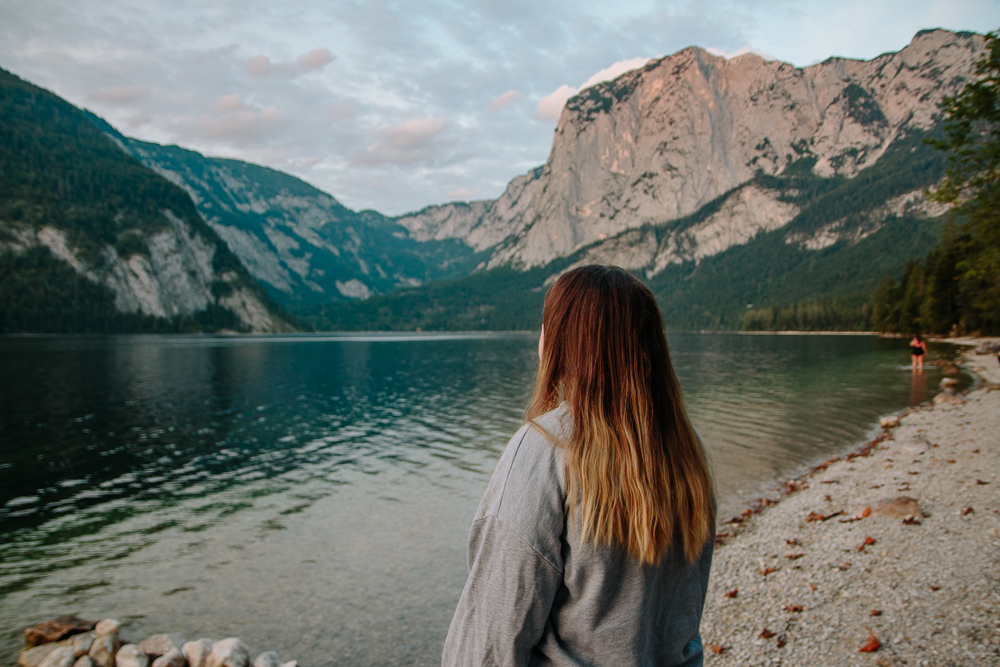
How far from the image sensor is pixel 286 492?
16219 mm

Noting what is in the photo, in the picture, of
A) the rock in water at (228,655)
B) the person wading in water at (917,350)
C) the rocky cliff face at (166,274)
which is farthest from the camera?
the rocky cliff face at (166,274)

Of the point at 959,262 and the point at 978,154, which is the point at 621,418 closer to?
the point at 978,154

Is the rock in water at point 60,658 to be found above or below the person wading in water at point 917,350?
below

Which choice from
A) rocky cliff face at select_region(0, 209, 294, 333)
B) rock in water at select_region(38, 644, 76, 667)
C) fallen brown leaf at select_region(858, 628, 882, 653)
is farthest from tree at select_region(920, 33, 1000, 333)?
rocky cliff face at select_region(0, 209, 294, 333)

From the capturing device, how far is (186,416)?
29.0 metres

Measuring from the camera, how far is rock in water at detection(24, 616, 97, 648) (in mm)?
8062

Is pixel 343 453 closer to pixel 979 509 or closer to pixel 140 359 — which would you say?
pixel 979 509

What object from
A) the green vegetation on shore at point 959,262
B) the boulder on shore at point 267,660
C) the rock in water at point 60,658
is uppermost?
the green vegetation on shore at point 959,262

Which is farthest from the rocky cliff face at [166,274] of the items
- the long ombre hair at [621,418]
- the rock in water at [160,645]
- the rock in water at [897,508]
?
the long ombre hair at [621,418]

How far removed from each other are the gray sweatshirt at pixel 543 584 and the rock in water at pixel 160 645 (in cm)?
797

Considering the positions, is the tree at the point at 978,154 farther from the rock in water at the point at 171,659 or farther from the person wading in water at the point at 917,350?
the person wading in water at the point at 917,350

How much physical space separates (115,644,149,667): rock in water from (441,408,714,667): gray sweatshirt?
317 inches

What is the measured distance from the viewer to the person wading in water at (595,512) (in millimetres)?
1604

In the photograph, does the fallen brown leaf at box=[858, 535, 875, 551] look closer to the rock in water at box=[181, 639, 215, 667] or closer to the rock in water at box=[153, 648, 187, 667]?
the rock in water at box=[181, 639, 215, 667]
